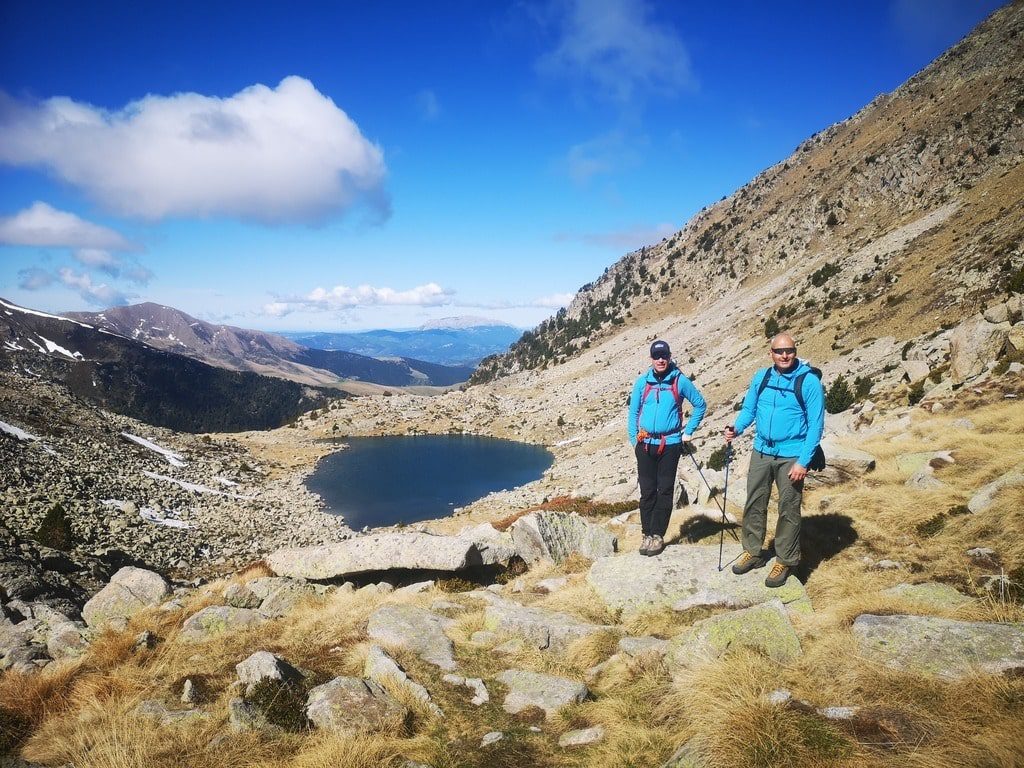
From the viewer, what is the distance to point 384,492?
66.6m

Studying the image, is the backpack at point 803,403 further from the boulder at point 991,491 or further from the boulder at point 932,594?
the boulder at point 991,491

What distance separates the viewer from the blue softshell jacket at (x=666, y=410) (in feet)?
30.4

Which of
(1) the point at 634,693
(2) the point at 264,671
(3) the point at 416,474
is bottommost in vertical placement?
(3) the point at 416,474

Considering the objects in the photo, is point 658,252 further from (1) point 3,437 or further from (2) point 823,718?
(2) point 823,718

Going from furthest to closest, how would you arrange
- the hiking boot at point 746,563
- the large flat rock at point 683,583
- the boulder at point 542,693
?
the hiking boot at point 746,563 < the large flat rock at point 683,583 < the boulder at point 542,693

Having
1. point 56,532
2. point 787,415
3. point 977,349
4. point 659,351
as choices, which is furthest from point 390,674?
point 56,532

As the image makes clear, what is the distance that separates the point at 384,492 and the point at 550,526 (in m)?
57.3

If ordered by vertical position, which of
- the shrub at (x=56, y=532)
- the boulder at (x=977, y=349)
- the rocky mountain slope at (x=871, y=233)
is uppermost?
the rocky mountain slope at (x=871, y=233)

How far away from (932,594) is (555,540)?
7972mm

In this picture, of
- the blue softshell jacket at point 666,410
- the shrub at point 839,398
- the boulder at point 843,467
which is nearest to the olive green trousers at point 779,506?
the blue softshell jacket at point 666,410

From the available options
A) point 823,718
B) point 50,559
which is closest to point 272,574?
point 823,718

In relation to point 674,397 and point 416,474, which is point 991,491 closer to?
point 674,397

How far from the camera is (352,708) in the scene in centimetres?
582

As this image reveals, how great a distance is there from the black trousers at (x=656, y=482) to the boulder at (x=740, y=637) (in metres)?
3.11
